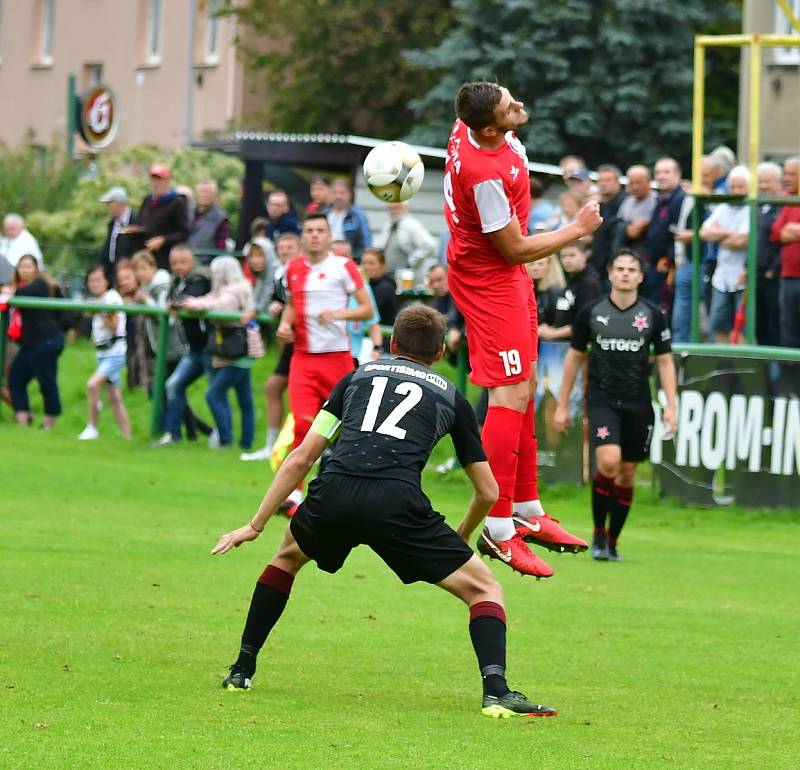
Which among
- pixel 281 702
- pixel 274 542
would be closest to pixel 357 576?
pixel 274 542

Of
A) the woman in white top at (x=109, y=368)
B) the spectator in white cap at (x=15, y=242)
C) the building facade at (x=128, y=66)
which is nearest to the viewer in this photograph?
the woman in white top at (x=109, y=368)

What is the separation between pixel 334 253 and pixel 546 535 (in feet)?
26.0

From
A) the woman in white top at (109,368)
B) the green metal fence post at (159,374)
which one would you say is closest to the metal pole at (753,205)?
the green metal fence post at (159,374)

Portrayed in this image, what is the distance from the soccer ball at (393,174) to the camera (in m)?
9.35

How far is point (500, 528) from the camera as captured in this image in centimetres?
912

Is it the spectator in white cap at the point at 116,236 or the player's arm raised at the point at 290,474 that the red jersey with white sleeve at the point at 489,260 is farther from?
the spectator in white cap at the point at 116,236

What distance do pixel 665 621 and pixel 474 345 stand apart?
2.70m

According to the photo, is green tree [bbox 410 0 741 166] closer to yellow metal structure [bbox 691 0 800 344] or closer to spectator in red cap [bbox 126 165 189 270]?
spectator in red cap [bbox 126 165 189 270]

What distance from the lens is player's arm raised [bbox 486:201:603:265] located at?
857cm

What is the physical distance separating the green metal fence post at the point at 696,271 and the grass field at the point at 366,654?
252 centimetres

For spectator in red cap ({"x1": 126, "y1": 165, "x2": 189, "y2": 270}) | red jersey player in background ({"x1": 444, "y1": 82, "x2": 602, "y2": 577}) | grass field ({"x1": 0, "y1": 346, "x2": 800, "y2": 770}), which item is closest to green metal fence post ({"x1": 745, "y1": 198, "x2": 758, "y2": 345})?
grass field ({"x1": 0, "y1": 346, "x2": 800, "y2": 770})

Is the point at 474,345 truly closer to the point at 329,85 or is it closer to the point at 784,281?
the point at 784,281

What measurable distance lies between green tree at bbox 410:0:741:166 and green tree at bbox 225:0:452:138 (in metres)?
5.66

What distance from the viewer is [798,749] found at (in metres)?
7.34
